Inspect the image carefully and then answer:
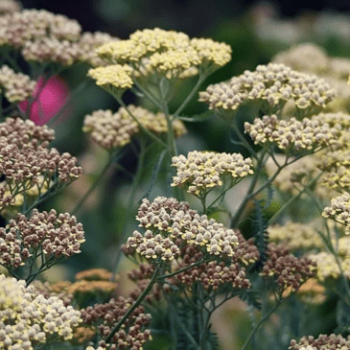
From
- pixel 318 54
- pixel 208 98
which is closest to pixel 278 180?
pixel 208 98

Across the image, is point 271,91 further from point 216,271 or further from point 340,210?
point 216,271

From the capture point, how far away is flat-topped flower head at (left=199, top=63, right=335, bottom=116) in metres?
2.90

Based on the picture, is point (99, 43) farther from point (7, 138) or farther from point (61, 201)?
point (61, 201)

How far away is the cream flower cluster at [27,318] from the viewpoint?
208 cm

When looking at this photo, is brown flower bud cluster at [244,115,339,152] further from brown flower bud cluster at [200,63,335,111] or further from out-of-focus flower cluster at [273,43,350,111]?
out-of-focus flower cluster at [273,43,350,111]

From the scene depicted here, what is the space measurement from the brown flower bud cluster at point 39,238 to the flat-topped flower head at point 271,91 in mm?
732

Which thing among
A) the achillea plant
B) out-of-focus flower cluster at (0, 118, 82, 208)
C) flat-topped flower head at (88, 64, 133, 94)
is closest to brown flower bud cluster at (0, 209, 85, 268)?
the achillea plant

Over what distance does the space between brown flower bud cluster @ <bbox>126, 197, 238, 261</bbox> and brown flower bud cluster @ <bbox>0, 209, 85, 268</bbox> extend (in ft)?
0.63

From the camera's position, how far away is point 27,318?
2158mm

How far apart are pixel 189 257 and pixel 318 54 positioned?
255 cm

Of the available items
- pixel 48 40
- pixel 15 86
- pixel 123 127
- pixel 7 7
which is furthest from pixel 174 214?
pixel 7 7

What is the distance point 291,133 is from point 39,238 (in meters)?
0.90

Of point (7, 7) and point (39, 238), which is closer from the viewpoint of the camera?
point (39, 238)

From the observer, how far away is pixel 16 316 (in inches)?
85.0
